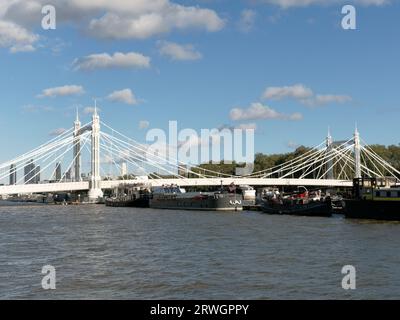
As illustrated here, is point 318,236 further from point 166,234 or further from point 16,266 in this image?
point 16,266

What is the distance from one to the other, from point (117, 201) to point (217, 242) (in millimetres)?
66379

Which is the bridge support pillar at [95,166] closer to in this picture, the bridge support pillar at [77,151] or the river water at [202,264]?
the bridge support pillar at [77,151]

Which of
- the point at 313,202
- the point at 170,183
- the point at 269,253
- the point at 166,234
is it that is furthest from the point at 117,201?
the point at 269,253

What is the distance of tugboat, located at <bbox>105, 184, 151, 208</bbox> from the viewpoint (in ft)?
294

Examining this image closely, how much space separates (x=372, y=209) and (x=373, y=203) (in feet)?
1.62

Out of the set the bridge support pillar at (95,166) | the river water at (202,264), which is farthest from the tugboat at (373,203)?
the bridge support pillar at (95,166)

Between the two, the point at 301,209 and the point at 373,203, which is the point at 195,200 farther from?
the point at 373,203

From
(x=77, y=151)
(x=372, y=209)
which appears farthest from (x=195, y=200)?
(x=77, y=151)

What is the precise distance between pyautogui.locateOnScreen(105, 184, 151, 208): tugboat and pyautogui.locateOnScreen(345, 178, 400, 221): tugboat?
1721 inches

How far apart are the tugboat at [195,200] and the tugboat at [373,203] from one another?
21405mm

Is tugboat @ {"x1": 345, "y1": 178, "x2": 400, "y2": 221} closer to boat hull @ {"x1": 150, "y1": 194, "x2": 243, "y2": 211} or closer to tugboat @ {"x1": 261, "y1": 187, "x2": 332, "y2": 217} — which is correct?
tugboat @ {"x1": 261, "y1": 187, "x2": 332, "y2": 217}

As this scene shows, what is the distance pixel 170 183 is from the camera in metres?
99.3

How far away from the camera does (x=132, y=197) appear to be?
302ft

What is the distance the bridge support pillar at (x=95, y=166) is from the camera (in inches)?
3969
